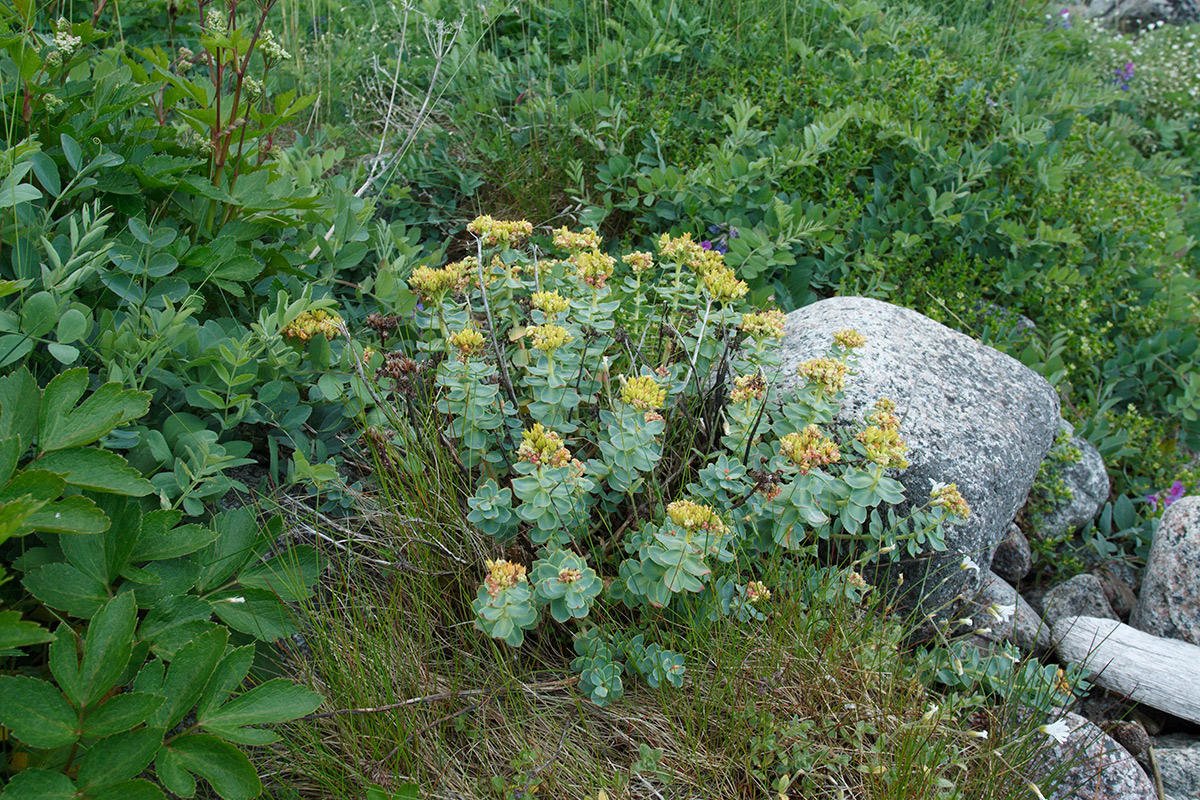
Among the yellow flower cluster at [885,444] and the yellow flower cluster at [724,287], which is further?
the yellow flower cluster at [724,287]

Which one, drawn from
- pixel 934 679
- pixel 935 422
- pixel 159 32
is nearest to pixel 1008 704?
pixel 934 679

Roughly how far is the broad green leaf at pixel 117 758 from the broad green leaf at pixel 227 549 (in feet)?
1.39

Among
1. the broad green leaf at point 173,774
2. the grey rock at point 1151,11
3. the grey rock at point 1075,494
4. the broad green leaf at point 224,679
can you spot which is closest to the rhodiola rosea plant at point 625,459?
the broad green leaf at point 224,679

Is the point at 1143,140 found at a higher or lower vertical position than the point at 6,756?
higher

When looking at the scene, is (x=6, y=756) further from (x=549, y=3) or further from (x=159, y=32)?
(x=549, y=3)

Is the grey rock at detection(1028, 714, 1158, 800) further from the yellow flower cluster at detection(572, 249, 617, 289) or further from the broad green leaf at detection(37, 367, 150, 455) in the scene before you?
the broad green leaf at detection(37, 367, 150, 455)

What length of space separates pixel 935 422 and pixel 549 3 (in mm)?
3239

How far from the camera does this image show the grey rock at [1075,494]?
319cm

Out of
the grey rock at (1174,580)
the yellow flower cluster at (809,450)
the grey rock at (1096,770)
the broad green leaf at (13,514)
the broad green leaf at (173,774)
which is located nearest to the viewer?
the broad green leaf at (13,514)

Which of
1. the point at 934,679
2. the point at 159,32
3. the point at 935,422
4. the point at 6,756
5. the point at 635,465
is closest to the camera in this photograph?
the point at 6,756

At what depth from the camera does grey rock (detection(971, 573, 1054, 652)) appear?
8.54ft

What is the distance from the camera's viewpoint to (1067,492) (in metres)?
3.16

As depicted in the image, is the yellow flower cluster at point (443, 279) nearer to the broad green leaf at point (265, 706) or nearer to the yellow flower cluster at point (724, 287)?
the yellow flower cluster at point (724, 287)

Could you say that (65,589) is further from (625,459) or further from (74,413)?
(625,459)
